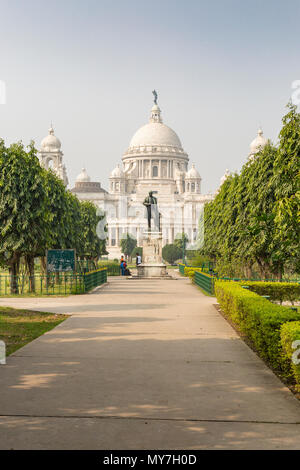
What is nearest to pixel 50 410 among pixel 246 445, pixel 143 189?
pixel 246 445

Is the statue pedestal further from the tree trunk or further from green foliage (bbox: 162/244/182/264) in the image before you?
green foliage (bbox: 162/244/182/264)

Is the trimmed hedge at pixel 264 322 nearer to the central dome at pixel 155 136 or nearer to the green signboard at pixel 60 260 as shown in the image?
the green signboard at pixel 60 260

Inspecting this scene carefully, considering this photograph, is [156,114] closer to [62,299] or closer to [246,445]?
[62,299]

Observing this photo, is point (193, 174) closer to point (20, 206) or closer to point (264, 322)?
point (20, 206)

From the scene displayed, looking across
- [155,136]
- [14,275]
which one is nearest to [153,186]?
[155,136]

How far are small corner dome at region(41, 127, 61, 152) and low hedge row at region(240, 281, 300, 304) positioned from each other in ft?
347

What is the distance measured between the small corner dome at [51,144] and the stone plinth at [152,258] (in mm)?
81850

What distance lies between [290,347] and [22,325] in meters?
8.06

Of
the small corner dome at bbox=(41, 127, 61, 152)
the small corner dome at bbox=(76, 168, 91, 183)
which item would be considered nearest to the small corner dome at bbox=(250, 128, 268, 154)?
the small corner dome at bbox=(41, 127, 61, 152)

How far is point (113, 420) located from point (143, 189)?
161 meters

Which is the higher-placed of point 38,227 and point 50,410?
point 38,227

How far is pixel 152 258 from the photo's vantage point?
43.4 metres

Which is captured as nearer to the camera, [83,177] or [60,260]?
[60,260]
